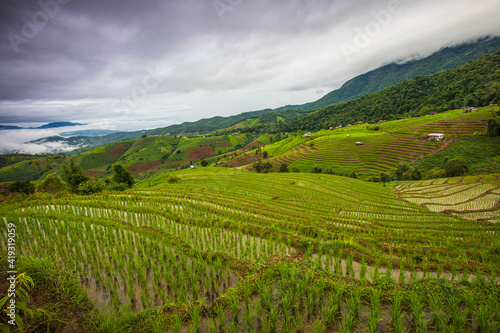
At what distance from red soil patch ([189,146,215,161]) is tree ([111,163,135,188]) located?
128540mm

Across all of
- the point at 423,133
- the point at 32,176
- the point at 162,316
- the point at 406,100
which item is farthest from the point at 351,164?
the point at 32,176

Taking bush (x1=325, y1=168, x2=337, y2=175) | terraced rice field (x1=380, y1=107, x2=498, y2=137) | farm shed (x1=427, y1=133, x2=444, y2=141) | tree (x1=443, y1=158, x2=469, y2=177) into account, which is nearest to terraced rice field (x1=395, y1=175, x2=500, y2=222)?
tree (x1=443, y1=158, x2=469, y2=177)

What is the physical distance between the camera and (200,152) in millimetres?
173625

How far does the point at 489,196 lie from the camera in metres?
22.8

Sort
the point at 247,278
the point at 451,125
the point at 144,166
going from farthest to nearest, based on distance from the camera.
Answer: the point at 144,166, the point at 451,125, the point at 247,278

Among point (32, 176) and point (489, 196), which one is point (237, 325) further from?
point (32, 176)

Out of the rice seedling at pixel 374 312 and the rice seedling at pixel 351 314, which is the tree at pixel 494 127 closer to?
the rice seedling at pixel 374 312

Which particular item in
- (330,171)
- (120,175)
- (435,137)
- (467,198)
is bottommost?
(330,171)

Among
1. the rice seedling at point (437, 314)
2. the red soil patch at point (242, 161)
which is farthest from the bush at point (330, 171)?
the rice seedling at point (437, 314)

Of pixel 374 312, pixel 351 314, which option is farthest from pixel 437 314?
pixel 351 314

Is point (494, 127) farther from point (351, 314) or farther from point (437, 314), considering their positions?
point (351, 314)

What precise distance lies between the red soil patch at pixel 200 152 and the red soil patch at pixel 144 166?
2889 centimetres

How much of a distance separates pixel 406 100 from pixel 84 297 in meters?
214

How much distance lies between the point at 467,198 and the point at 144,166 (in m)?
174
